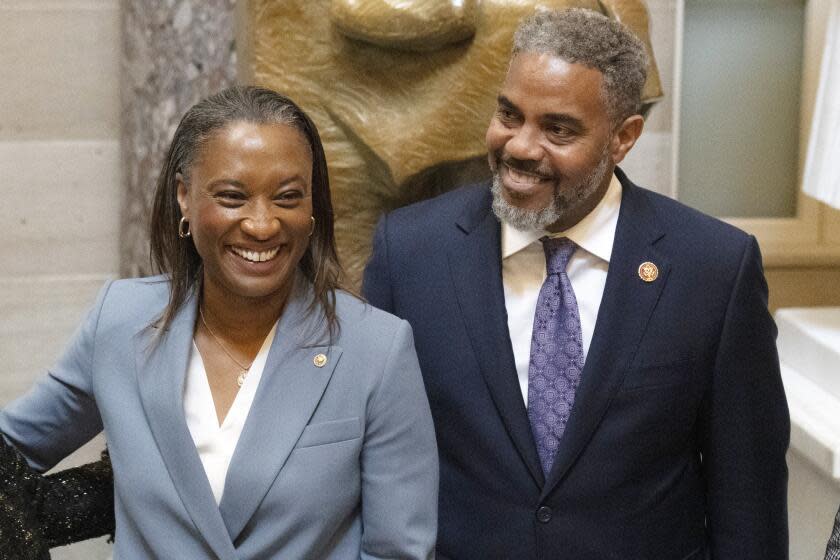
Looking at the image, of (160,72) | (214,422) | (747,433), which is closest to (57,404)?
(214,422)

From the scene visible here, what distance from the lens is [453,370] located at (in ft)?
6.68

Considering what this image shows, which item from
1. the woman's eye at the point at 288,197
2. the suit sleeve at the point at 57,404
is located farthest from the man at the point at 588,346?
the suit sleeve at the point at 57,404

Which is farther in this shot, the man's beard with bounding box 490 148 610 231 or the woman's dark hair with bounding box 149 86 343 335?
the man's beard with bounding box 490 148 610 231

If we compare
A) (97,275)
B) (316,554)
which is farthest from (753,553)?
(97,275)

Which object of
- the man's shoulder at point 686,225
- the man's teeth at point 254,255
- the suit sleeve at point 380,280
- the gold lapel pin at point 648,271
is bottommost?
the suit sleeve at point 380,280

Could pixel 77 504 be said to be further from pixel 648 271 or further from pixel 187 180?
pixel 648 271

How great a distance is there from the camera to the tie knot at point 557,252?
202 centimetres

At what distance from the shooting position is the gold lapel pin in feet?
6.59

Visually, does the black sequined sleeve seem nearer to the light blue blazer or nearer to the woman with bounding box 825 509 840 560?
the light blue blazer

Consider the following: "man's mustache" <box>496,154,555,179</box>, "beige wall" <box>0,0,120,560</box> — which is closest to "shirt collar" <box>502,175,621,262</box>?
"man's mustache" <box>496,154,555,179</box>

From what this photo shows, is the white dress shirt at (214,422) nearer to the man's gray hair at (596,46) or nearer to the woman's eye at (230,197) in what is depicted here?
the woman's eye at (230,197)

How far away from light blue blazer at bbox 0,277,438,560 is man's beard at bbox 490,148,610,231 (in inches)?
11.0

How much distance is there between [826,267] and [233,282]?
2430 mm

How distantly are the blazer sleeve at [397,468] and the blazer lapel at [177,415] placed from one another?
203mm
